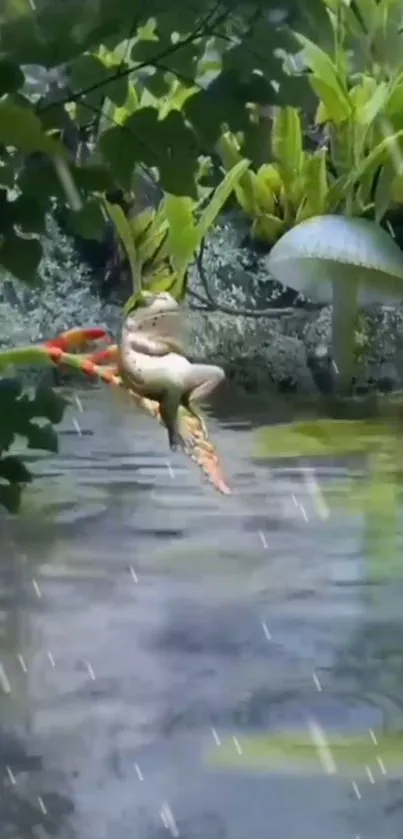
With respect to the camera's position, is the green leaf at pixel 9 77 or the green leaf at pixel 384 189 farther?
the green leaf at pixel 384 189

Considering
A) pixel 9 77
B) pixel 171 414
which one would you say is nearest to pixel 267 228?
pixel 171 414

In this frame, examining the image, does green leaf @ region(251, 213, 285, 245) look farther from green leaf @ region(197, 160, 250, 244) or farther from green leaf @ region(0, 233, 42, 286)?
green leaf @ region(0, 233, 42, 286)

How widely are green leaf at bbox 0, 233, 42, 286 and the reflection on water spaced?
15 centimetres

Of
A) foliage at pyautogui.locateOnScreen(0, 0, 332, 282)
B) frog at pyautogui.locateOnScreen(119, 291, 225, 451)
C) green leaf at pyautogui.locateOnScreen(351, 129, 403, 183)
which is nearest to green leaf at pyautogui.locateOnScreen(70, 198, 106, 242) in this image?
foliage at pyautogui.locateOnScreen(0, 0, 332, 282)

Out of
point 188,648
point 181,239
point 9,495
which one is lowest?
point 188,648

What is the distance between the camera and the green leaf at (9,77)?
402 millimetres

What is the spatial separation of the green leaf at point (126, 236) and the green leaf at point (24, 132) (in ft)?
0.57

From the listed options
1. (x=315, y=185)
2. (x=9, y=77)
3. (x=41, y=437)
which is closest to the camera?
(x=9, y=77)

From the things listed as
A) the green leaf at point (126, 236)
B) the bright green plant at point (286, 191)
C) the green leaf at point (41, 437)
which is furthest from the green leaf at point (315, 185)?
the green leaf at point (41, 437)

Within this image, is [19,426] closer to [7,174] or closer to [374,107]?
[7,174]

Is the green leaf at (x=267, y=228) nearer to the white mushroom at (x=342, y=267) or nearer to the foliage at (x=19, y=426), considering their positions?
the white mushroom at (x=342, y=267)

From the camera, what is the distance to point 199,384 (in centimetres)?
58

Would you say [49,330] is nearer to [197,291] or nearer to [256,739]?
[197,291]

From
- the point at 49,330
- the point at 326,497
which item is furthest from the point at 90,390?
the point at 326,497
